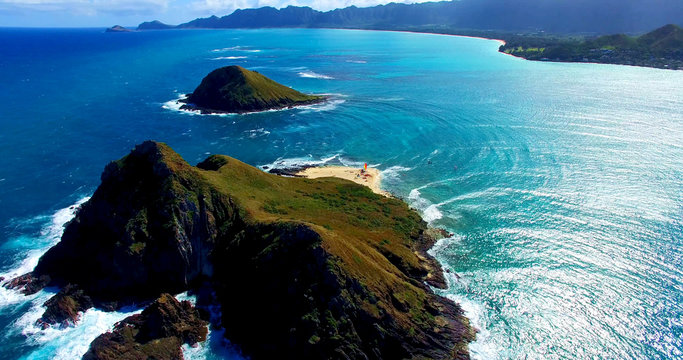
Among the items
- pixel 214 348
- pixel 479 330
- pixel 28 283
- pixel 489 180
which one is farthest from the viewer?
pixel 489 180

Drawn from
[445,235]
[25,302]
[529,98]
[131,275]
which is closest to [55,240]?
[25,302]

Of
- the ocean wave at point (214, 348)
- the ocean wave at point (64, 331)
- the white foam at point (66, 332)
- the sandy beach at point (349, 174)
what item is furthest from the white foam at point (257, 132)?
the ocean wave at point (214, 348)

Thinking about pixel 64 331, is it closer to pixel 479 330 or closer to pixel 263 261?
pixel 263 261

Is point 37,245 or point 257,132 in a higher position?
point 257,132

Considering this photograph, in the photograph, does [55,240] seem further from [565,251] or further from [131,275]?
[565,251]

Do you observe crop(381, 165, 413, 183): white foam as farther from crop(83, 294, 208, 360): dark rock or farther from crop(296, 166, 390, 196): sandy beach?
crop(83, 294, 208, 360): dark rock

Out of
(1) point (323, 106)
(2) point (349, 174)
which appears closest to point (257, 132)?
(1) point (323, 106)

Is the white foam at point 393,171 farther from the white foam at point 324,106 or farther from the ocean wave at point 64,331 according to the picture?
the ocean wave at point 64,331
